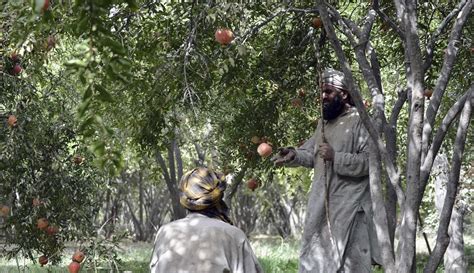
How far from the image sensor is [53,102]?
9383 millimetres

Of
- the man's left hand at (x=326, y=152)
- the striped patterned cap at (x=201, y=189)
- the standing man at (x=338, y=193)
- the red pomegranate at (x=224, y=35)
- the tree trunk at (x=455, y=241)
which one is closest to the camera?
the striped patterned cap at (x=201, y=189)

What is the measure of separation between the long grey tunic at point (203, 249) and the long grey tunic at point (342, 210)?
1607mm

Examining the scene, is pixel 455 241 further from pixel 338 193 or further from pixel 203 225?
pixel 203 225

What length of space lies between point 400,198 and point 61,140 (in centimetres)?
486

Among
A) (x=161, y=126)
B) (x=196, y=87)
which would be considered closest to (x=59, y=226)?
(x=161, y=126)

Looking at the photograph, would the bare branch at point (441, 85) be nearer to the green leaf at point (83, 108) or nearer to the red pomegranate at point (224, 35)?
→ the red pomegranate at point (224, 35)

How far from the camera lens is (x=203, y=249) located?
427 cm

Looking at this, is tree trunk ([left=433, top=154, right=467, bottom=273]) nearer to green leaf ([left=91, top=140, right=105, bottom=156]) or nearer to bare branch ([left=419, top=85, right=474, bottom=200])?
bare branch ([left=419, top=85, right=474, bottom=200])

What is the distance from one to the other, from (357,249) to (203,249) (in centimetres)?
193

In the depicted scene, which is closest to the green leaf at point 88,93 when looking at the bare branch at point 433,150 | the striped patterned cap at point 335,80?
the bare branch at point 433,150

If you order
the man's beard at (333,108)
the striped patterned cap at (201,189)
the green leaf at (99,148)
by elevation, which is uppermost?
the man's beard at (333,108)

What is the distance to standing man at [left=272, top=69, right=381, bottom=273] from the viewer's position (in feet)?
19.3

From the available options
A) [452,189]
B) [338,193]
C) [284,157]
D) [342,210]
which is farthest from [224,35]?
[452,189]

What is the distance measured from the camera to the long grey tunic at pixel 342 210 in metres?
5.92
